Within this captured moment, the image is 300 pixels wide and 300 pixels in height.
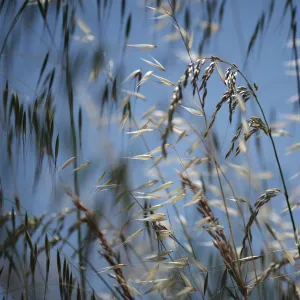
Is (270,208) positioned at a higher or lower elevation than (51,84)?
lower

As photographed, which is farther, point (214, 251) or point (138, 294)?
point (214, 251)

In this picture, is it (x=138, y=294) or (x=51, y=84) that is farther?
(x=51, y=84)

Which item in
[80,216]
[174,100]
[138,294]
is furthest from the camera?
[80,216]

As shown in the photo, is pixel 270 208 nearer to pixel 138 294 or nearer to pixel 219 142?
pixel 219 142

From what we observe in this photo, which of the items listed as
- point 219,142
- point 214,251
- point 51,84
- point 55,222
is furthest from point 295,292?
point 51,84

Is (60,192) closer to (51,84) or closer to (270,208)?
(51,84)

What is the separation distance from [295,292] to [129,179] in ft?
1.05

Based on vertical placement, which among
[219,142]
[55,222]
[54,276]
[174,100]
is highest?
[174,100]

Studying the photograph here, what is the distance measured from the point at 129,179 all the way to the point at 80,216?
0.11 meters

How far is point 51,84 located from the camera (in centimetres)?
79

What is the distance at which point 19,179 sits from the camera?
91cm

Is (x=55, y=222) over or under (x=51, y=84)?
under

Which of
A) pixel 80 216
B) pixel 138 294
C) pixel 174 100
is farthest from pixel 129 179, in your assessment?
pixel 174 100

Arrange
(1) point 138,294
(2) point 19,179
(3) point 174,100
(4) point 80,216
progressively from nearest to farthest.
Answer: (3) point 174,100
(1) point 138,294
(4) point 80,216
(2) point 19,179
